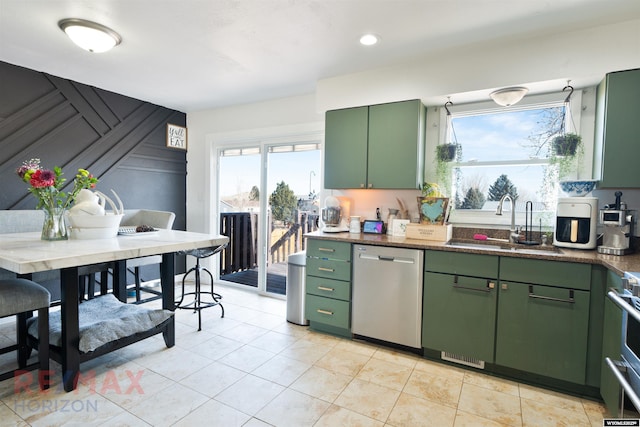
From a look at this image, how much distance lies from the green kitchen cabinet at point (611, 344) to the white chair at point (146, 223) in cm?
385

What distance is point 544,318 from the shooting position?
83.7 inches

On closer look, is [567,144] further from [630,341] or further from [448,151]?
[630,341]

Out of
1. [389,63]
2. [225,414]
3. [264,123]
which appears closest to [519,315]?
[225,414]

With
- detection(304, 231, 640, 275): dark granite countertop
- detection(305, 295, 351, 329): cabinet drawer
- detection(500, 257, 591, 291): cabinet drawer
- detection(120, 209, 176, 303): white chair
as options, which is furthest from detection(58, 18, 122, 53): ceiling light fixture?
detection(500, 257, 591, 291): cabinet drawer

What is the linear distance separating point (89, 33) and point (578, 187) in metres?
3.70

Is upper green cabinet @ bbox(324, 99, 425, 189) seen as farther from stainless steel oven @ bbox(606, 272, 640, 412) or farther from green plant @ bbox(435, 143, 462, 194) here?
stainless steel oven @ bbox(606, 272, 640, 412)

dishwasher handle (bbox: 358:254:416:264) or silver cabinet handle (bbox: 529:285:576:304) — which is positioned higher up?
dishwasher handle (bbox: 358:254:416:264)

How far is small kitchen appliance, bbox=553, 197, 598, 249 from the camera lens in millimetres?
2258

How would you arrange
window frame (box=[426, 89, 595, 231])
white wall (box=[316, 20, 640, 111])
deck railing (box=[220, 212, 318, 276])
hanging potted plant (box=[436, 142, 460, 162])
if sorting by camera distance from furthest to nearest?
deck railing (box=[220, 212, 318, 276])
hanging potted plant (box=[436, 142, 460, 162])
window frame (box=[426, 89, 595, 231])
white wall (box=[316, 20, 640, 111])

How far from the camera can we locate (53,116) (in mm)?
3395

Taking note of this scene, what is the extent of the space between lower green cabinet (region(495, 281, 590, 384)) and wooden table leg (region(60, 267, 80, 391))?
111 inches

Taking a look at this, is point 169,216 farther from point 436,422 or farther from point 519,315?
point 519,315

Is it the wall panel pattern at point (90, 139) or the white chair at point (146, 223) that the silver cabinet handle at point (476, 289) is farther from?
the wall panel pattern at point (90, 139)

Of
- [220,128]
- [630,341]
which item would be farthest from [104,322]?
[630,341]
